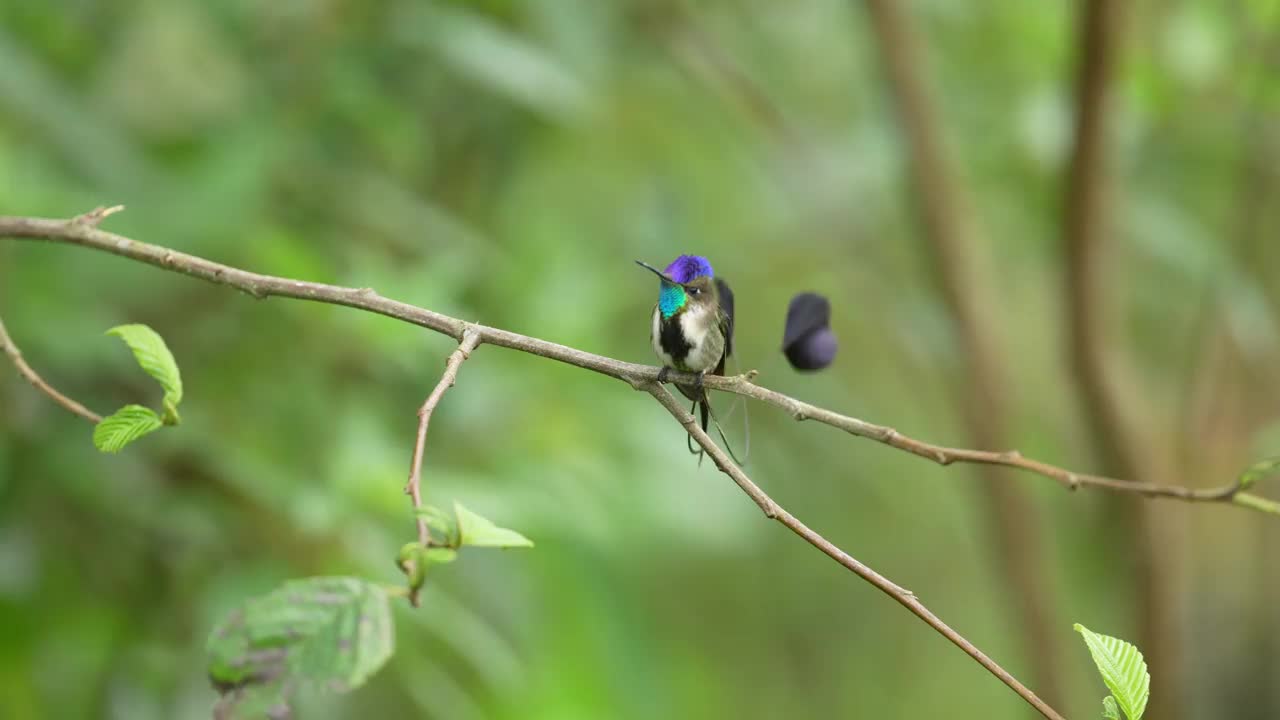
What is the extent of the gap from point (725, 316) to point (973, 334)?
2.94 feet

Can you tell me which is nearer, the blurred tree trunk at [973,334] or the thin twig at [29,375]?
the thin twig at [29,375]

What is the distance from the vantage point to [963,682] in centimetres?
230

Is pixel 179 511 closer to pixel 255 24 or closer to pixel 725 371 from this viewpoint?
pixel 255 24

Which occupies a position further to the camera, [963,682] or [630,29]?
[963,682]

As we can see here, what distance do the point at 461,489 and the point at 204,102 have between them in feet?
2.40

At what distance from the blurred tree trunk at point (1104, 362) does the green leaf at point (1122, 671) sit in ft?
2.68

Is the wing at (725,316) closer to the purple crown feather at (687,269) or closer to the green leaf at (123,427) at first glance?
the purple crown feather at (687,269)

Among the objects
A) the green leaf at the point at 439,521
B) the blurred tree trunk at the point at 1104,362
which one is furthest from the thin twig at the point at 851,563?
the blurred tree trunk at the point at 1104,362

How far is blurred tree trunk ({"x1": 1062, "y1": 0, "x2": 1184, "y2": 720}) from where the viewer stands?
117cm

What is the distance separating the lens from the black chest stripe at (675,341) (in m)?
0.53

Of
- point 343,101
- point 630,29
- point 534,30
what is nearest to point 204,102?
point 343,101

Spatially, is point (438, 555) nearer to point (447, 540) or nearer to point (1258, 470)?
point (447, 540)

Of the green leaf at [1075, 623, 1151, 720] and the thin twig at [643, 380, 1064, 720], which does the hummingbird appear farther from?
the green leaf at [1075, 623, 1151, 720]

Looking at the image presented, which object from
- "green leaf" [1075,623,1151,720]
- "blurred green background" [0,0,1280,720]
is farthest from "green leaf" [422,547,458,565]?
"blurred green background" [0,0,1280,720]
